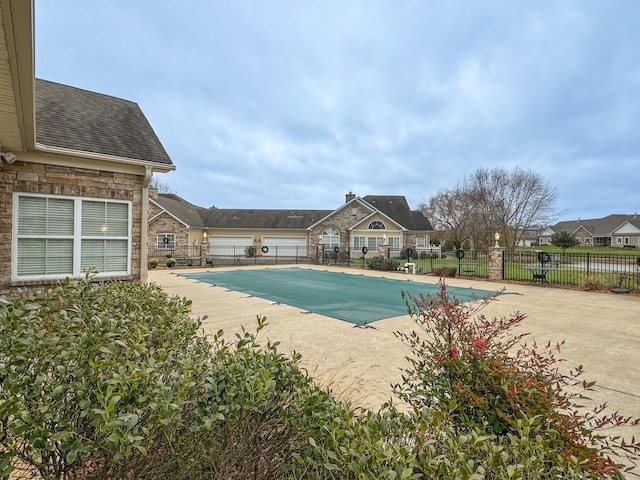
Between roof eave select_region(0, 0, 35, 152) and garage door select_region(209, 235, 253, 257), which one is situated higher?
roof eave select_region(0, 0, 35, 152)

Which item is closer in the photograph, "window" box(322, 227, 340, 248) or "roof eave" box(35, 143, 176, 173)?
"roof eave" box(35, 143, 176, 173)

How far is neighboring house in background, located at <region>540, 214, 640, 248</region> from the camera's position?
52.6 metres

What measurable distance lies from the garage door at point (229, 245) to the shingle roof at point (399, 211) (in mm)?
14324

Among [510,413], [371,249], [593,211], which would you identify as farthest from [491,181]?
[593,211]

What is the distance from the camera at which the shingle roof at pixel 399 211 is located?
32.4 meters

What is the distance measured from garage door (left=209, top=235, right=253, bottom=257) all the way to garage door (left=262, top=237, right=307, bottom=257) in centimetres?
193

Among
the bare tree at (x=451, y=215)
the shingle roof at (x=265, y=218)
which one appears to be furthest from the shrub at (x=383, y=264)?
the bare tree at (x=451, y=215)

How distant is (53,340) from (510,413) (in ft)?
8.49

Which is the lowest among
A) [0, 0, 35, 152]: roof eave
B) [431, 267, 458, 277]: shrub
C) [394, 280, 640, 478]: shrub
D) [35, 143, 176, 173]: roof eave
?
[431, 267, 458, 277]: shrub

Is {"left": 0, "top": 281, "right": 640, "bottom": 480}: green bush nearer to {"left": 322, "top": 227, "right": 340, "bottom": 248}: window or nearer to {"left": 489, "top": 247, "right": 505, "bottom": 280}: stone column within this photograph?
{"left": 489, "top": 247, "right": 505, "bottom": 280}: stone column

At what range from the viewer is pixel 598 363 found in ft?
15.4

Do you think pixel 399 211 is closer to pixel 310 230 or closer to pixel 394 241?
pixel 394 241

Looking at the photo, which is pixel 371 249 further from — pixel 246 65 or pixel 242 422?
pixel 242 422

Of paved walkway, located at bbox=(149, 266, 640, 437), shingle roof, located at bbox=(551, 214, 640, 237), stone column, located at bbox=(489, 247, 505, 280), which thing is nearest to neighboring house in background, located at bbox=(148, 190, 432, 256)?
stone column, located at bbox=(489, 247, 505, 280)
